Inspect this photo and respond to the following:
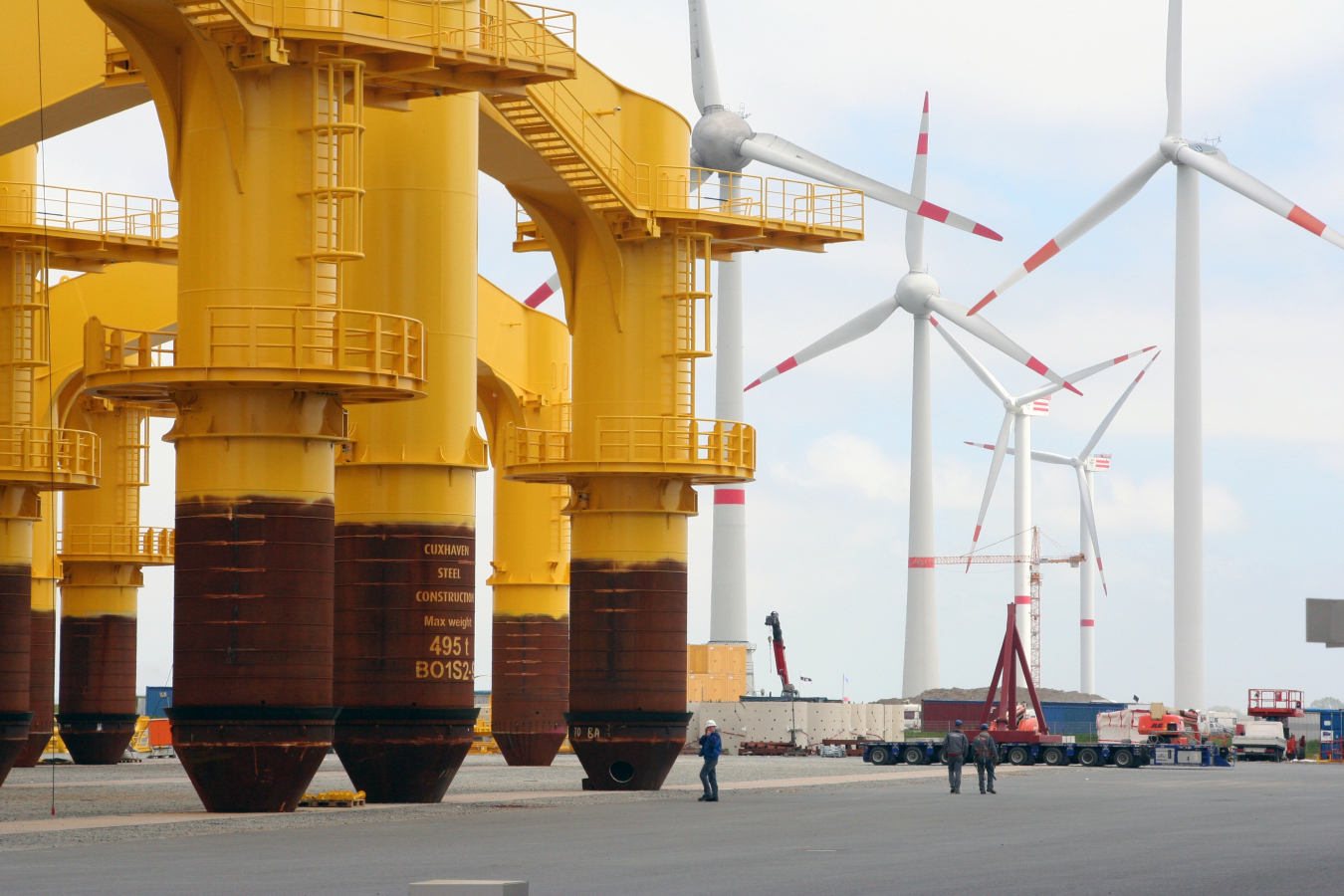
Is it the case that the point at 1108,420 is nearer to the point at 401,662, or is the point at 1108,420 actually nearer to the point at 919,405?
the point at 919,405

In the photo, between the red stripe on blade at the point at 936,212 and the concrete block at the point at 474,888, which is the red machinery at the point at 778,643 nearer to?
the red stripe on blade at the point at 936,212

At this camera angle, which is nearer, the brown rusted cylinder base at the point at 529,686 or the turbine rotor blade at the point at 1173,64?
the brown rusted cylinder base at the point at 529,686

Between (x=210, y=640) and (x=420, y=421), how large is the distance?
977 centimetres

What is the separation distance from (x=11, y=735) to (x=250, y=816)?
17061 mm

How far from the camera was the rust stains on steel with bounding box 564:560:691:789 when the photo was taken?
46.3 m

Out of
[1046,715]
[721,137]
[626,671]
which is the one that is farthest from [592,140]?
[1046,715]

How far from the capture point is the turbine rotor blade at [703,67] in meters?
84.6

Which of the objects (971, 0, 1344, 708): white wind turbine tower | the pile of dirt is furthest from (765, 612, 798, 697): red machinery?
(971, 0, 1344, 708): white wind turbine tower

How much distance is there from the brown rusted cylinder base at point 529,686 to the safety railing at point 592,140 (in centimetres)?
2133

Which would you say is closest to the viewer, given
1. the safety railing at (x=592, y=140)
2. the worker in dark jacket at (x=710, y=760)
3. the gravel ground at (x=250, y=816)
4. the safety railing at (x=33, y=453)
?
the gravel ground at (x=250, y=816)

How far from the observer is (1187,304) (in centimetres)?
8056

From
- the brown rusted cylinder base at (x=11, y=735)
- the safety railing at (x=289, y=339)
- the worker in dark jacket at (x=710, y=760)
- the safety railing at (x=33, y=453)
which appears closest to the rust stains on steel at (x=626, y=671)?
the worker in dark jacket at (x=710, y=760)

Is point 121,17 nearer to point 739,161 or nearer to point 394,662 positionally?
point 394,662

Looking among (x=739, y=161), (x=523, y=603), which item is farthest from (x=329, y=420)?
(x=739, y=161)
